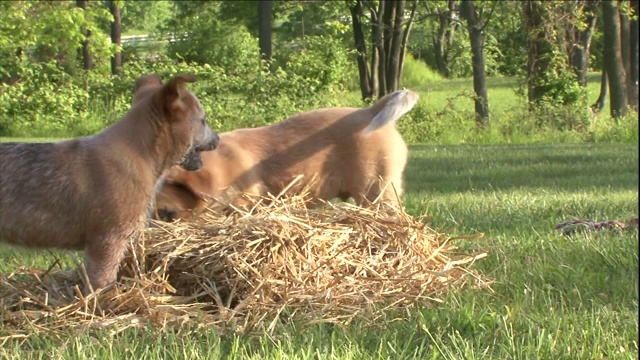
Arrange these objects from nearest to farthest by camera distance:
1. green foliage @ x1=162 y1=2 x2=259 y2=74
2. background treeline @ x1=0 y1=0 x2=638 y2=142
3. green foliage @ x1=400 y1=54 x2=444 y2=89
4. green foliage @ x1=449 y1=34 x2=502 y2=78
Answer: background treeline @ x1=0 y1=0 x2=638 y2=142, green foliage @ x1=449 y1=34 x2=502 y2=78, green foliage @ x1=162 y1=2 x2=259 y2=74, green foliage @ x1=400 y1=54 x2=444 y2=89

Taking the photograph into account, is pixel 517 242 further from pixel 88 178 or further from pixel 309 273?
pixel 88 178

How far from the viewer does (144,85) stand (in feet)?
18.5

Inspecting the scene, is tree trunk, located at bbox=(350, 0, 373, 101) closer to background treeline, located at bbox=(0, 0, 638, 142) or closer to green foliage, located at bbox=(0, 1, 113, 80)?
background treeline, located at bbox=(0, 0, 638, 142)

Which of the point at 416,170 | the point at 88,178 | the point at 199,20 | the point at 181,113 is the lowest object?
the point at 416,170

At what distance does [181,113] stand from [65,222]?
870mm

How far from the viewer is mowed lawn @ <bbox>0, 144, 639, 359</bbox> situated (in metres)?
3.79

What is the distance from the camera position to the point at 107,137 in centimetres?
506

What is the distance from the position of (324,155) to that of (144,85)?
1554 mm

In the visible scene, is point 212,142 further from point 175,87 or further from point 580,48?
point 580,48

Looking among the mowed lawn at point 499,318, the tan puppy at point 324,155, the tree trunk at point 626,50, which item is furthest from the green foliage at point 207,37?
the mowed lawn at point 499,318

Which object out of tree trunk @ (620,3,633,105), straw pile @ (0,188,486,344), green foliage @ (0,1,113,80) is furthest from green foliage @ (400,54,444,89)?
straw pile @ (0,188,486,344)

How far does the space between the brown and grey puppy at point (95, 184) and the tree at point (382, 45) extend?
21.0m

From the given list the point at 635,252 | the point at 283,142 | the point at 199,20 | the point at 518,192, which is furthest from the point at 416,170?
the point at 199,20

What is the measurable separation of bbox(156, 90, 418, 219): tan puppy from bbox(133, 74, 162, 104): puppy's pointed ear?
28.0 inches
